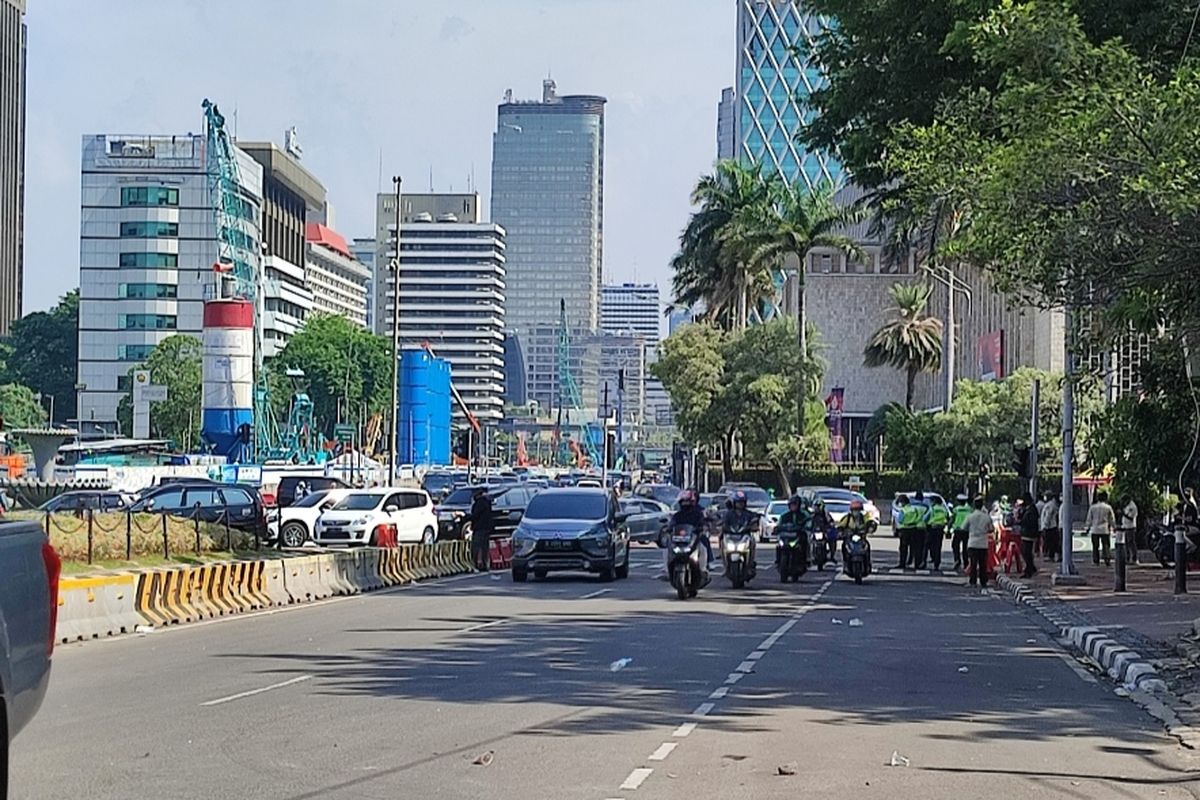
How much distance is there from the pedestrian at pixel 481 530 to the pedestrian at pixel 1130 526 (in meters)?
13.3

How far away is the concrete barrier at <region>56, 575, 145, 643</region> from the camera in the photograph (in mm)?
20406

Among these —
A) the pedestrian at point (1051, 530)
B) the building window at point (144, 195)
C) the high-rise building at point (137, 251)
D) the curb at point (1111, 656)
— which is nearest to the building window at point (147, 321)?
the high-rise building at point (137, 251)

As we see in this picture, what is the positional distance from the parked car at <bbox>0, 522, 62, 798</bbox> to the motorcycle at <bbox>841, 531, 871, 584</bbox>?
25.9 meters

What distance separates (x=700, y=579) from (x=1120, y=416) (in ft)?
27.5

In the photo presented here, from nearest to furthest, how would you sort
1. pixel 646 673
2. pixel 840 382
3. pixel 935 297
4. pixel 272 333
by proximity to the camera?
pixel 646 673, pixel 935 297, pixel 840 382, pixel 272 333

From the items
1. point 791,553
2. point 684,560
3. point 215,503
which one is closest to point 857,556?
point 791,553

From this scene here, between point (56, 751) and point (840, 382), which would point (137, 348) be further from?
point (56, 751)

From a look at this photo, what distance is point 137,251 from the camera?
492 feet

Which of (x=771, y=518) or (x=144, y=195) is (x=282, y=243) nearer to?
(x=144, y=195)

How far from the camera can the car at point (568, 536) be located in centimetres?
3147

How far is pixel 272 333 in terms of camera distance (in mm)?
173625

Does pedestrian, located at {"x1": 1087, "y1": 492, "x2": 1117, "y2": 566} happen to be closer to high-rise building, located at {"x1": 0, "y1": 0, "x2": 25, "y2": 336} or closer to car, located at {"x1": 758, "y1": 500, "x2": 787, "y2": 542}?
car, located at {"x1": 758, "y1": 500, "x2": 787, "y2": 542}

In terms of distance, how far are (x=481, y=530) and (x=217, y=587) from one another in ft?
39.2

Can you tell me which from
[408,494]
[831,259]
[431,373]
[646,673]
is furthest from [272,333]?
[646,673]
